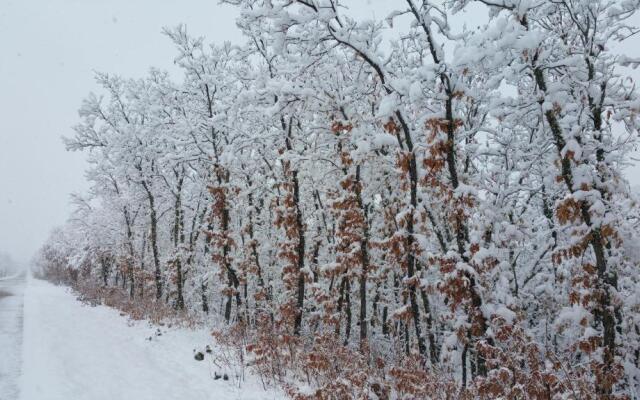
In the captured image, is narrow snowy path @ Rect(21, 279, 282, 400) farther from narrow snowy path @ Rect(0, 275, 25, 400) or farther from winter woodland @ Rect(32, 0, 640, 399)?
winter woodland @ Rect(32, 0, 640, 399)

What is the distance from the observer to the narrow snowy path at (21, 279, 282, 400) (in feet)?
26.0

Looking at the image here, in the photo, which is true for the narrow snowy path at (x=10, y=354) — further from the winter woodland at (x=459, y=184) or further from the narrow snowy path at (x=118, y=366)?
the winter woodland at (x=459, y=184)

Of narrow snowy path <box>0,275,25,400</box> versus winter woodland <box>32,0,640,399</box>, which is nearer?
winter woodland <box>32,0,640,399</box>

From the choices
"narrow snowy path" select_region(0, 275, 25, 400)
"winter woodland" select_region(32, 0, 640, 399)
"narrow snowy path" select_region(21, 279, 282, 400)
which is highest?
"winter woodland" select_region(32, 0, 640, 399)

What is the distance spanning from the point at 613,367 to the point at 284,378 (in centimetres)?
564

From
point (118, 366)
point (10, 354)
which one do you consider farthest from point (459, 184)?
point (10, 354)

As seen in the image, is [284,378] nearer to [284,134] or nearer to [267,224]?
[284,134]

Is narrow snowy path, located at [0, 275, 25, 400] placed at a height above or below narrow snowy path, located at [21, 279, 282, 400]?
above

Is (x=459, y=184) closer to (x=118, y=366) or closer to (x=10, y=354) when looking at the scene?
(x=118, y=366)

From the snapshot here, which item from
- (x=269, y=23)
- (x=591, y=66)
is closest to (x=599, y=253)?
(x=591, y=66)

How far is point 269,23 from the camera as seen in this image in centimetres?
1298

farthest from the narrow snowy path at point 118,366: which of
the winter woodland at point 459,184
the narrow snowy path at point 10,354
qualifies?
the winter woodland at point 459,184

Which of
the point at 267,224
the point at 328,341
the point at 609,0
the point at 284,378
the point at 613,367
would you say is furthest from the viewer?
the point at 267,224

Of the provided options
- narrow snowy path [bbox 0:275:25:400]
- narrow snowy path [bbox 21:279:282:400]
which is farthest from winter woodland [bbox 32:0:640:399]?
narrow snowy path [bbox 0:275:25:400]
